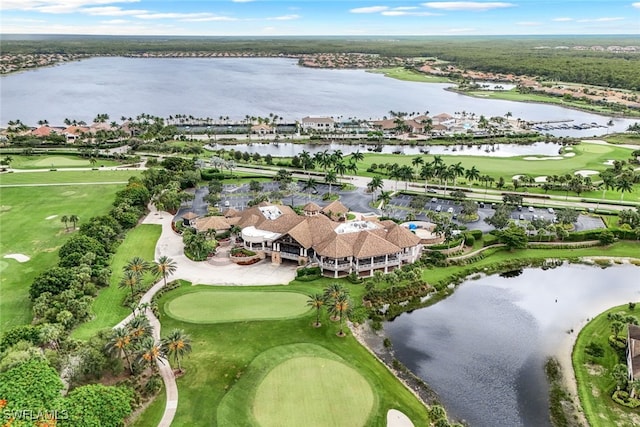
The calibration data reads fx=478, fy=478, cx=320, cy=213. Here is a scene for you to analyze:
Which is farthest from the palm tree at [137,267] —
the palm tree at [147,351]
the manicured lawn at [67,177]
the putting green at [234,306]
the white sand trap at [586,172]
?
the white sand trap at [586,172]

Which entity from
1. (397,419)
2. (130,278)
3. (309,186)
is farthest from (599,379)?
(309,186)

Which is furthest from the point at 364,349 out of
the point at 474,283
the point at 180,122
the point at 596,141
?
the point at 180,122

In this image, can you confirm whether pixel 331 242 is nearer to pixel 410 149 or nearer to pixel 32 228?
pixel 32 228

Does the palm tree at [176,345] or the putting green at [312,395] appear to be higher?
the palm tree at [176,345]

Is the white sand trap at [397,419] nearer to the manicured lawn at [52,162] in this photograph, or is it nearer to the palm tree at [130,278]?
the palm tree at [130,278]

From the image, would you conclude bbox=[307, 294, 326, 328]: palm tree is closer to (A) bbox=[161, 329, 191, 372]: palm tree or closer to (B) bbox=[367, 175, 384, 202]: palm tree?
(A) bbox=[161, 329, 191, 372]: palm tree

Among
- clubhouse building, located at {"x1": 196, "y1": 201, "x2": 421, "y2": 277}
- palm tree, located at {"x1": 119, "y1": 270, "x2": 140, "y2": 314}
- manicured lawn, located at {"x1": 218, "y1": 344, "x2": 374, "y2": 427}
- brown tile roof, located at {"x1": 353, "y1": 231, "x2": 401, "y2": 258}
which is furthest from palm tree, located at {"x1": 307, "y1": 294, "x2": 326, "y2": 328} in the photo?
palm tree, located at {"x1": 119, "y1": 270, "x2": 140, "y2": 314}
